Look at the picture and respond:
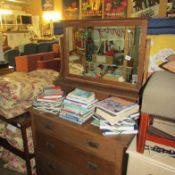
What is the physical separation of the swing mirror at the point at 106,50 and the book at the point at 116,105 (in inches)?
5.5

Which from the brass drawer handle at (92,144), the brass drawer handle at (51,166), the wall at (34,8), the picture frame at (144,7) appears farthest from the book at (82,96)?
the wall at (34,8)

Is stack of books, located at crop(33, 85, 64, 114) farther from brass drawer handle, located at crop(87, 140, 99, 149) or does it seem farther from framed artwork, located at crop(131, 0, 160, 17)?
framed artwork, located at crop(131, 0, 160, 17)

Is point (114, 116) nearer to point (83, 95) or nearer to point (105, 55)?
point (83, 95)

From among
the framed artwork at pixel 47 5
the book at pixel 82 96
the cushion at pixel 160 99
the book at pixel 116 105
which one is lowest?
the book at pixel 116 105

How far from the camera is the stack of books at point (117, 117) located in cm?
104

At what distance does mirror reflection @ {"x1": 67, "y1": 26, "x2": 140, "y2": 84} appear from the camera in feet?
3.94

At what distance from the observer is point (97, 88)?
4.22ft

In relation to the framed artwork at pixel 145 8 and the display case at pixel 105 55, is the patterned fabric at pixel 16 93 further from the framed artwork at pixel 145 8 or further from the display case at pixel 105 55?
the framed artwork at pixel 145 8

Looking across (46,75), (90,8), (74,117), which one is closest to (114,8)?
(90,8)

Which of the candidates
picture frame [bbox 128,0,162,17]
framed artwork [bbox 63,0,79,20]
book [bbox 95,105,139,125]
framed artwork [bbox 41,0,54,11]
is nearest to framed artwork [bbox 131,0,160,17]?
picture frame [bbox 128,0,162,17]

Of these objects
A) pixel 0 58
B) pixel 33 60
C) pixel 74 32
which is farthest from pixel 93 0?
pixel 74 32

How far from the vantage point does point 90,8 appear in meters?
3.66

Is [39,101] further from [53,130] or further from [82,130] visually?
[82,130]

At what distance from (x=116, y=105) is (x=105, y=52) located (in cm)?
44
